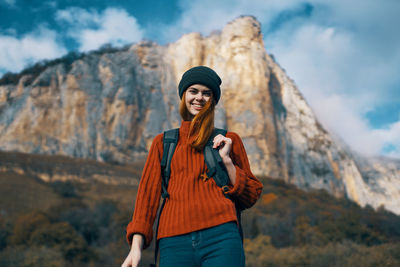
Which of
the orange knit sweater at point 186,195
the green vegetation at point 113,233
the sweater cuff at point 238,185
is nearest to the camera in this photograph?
the orange knit sweater at point 186,195

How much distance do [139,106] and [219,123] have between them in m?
13.2

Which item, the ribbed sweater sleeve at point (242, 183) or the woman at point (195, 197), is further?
the ribbed sweater sleeve at point (242, 183)

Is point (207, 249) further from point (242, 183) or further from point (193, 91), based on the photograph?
point (193, 91)

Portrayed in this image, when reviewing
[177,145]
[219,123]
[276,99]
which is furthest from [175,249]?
[276,99]

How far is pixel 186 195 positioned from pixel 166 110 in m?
55.4

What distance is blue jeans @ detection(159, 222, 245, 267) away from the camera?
1.68 metres

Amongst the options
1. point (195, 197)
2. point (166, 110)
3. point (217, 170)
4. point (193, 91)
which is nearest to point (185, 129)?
point (193, 91)

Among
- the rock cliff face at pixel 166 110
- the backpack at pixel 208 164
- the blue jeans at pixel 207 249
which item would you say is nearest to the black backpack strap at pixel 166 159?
the backpack at pixel 208 164

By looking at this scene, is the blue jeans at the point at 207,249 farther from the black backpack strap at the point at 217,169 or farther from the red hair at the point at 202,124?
the red hair at the point at 202,124

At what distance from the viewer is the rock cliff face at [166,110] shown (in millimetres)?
51375

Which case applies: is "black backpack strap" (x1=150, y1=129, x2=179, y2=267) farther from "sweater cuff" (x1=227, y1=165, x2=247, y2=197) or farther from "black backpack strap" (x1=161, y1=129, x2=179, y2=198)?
"sweater cuff" (x1=227, y1=165, x2=247, y2=197)

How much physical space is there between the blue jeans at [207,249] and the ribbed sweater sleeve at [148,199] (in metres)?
0.17

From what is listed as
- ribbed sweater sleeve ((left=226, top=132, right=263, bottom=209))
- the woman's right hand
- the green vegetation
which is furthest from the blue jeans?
the green vegetation

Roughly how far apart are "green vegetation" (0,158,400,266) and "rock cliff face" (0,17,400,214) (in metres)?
13.3
